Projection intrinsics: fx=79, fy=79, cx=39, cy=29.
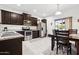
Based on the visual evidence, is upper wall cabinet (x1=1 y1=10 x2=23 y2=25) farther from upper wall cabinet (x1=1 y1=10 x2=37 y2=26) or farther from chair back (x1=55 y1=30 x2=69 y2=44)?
chair back (x1=55 y1=30 x2=69 y2=44)

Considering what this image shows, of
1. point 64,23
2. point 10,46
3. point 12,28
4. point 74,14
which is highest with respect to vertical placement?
point 74,14

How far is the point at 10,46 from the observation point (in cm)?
128

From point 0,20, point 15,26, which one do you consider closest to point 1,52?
point 0,20

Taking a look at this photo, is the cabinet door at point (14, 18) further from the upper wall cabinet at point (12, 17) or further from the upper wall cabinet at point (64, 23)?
the upper wall cabinet at point (64, 23)

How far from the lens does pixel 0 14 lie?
7.21 ft

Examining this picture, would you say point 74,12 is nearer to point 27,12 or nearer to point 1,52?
point 27,12

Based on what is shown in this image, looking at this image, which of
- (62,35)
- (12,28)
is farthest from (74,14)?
(12,28)

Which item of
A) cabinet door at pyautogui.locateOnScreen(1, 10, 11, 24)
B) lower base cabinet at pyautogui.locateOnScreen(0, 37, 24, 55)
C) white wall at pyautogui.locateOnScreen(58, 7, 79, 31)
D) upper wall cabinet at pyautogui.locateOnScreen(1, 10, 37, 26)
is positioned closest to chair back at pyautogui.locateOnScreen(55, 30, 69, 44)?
white wall at pyautogui.locateOnScreen(58, 7, 79, 31)

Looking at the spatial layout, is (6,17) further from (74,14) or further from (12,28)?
(74,14)

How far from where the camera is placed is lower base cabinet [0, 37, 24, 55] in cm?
118

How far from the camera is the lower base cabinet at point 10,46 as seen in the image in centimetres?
118

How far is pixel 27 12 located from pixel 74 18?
1588mm

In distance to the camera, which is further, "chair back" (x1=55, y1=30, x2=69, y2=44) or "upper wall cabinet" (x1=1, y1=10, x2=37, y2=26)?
"upper wall cabinet" (x1=1, y1=10, x2=37, y2=26)
